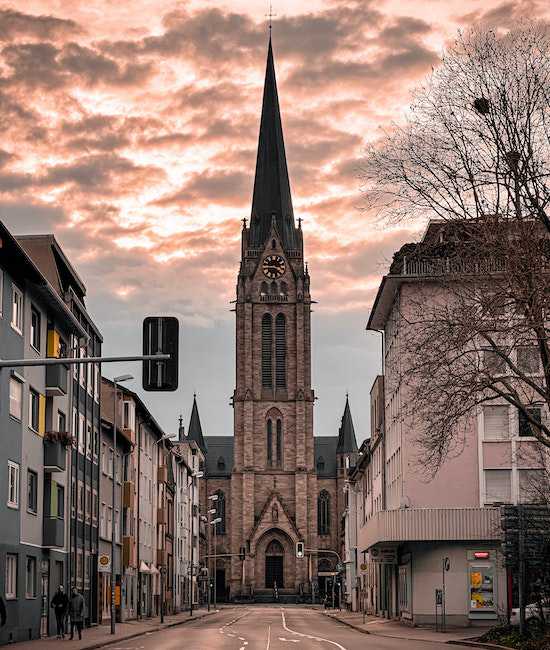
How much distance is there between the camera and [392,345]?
60438mm

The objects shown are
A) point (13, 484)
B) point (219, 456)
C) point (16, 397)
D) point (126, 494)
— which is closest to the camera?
point (13, 484)

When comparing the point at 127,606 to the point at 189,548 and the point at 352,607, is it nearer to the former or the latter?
the point at 352,607

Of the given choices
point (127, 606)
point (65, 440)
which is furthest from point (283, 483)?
point (65, 440)

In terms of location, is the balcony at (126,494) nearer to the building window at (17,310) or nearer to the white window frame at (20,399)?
the white window frame at (20,399)

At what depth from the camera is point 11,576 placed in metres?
35.0

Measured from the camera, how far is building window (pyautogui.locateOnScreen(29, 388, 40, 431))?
3766cm

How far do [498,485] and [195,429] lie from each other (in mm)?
125257

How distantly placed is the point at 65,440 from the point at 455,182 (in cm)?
1721

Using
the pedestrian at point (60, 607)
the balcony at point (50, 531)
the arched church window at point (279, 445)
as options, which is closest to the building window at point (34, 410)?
the balcony at point (50, 531)

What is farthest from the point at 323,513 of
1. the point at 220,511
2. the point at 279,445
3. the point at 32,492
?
the point at 32,492

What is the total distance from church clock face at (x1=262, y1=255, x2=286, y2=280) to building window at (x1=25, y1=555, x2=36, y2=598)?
323 feet

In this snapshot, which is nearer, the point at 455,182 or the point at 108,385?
the point at 455,182

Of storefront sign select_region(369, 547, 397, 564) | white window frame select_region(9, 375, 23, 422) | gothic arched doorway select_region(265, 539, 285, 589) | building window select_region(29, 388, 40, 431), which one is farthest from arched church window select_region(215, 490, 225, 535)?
white window frame select_region(9, 375, 23, 422)

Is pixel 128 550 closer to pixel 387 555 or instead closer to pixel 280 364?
pixel 387 555
